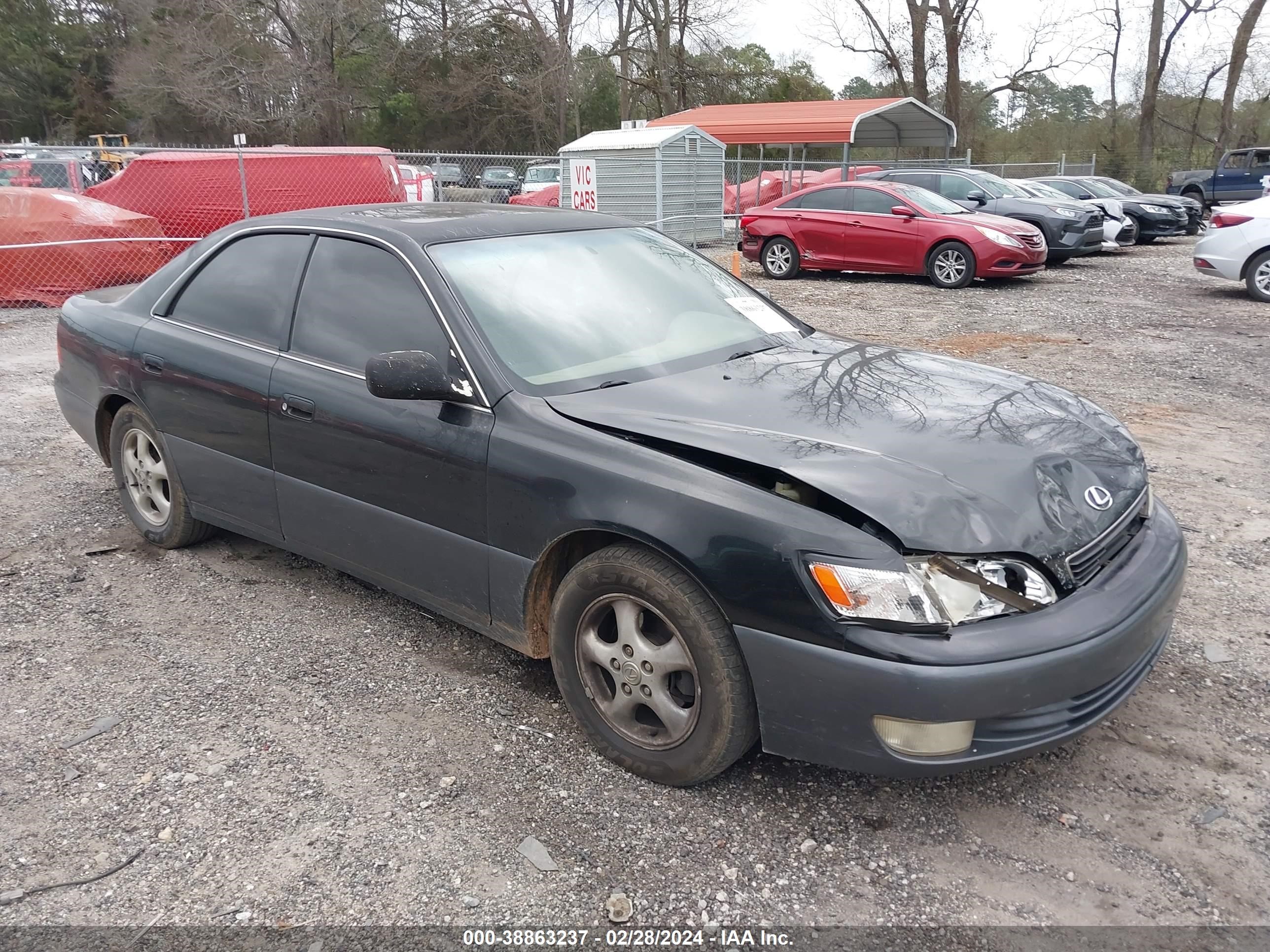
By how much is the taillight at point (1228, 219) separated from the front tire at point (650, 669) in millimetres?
11654

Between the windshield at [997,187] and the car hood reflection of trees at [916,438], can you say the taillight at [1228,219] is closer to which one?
the windshield at [997,187]

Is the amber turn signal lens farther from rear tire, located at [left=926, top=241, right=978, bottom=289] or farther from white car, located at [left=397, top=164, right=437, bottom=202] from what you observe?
white car, located at [left=397, top=164, right=437, bottom=202]

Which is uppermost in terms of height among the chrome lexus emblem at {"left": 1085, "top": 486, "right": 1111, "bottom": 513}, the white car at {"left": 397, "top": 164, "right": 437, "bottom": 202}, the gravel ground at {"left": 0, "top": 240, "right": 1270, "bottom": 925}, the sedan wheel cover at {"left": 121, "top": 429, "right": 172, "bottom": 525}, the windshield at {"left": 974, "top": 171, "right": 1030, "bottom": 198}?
the white car at {"left": 397, "top": 164, "right": 437, "bottom": 202}

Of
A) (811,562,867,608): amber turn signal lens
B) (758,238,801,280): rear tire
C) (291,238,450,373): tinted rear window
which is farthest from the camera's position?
(758,238,801,280): rear tire

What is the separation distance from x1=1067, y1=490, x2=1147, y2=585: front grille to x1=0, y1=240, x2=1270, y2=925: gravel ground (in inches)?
25.2

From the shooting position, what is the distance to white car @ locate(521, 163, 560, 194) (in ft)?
74.4

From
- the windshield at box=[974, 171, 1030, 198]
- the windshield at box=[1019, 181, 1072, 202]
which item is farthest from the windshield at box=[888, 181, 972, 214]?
the windshield at box=[1019, 181, 1072, 202]

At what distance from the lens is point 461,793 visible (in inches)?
113

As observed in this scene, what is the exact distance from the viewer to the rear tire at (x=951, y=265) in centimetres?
1317

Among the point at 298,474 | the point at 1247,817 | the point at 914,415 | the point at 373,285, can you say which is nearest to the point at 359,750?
the point at 298,474

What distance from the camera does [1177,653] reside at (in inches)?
140

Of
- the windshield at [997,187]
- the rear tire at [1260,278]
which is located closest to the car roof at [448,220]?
the rear tire at [1260,278]

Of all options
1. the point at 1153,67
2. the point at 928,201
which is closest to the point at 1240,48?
the point at 1153,67

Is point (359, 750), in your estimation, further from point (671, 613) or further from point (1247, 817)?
point (1247, 817)
